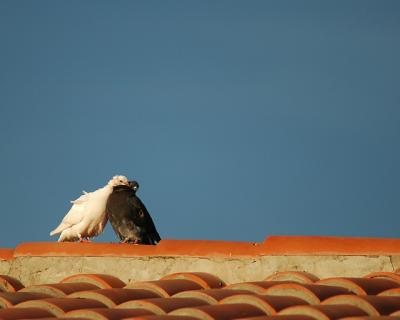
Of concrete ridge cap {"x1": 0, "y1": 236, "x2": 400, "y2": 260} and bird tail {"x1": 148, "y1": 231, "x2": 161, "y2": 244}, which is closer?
concrete ridge cap {"x1": 0, "y1": 236, "x2": 400, "y2": 260}

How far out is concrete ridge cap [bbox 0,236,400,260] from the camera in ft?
19.9

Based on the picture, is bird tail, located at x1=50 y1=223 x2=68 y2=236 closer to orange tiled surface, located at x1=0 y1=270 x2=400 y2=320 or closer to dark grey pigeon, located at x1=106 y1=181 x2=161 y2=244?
dark grey pigeon, located at x1=106 y1=181 x2=161 y2=244

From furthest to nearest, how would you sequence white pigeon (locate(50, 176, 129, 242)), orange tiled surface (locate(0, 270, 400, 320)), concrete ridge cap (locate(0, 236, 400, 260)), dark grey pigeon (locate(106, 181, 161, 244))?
white pigeon (locate(50, 176, 129, 242)), dark grey pigeon (locate(106, 181, 161, 244)), concrete ridge cap (locate(0, 236, 400, 260)), orange tiled surface (locate(0, 270, 400, 320))

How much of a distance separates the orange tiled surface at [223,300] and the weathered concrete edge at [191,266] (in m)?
0.23

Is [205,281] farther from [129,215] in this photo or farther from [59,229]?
[59,229]

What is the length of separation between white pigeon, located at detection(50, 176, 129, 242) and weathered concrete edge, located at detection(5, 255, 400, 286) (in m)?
2.00

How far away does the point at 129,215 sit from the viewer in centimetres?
914

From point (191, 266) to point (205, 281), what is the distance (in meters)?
0.45

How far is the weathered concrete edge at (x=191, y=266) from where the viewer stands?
6.06 meters

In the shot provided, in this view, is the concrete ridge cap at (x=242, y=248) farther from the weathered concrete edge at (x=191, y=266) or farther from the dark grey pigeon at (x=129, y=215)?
the dark grey pigeon at (x=129, y=215)

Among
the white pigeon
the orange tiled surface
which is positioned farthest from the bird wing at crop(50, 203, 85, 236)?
the orange tiled surface

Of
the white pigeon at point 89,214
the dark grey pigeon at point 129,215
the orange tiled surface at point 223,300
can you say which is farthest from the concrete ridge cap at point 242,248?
the white pigeon at point 89,214

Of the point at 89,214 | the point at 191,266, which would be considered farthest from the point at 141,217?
the point at 191,266

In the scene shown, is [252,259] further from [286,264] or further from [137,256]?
[137,256]
